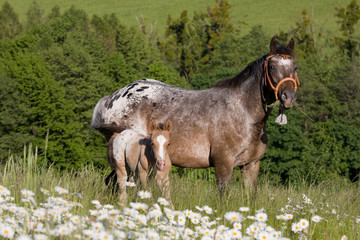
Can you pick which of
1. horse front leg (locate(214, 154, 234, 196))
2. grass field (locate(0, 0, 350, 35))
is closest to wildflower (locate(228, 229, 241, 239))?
horse front leg (locate(214, 154, 234, 196))

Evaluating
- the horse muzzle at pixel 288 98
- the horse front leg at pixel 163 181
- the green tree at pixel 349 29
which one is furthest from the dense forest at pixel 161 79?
the horse front leg at pixel 163 181

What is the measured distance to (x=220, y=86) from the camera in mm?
8273

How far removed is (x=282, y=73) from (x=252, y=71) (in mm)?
723

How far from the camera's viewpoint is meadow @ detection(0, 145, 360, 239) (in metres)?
4.06

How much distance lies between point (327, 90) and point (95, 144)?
3089 cm

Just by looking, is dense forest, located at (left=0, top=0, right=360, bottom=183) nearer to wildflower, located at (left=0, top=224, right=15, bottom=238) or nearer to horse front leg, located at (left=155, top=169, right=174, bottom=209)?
horse front leg, located at (left=155, top=169, right=174, bottom=209)

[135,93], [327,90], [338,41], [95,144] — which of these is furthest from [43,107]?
[338,41]

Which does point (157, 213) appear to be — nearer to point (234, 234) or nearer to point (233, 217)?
point (234, 234)

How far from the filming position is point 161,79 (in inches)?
1874

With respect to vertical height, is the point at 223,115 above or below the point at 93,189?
above

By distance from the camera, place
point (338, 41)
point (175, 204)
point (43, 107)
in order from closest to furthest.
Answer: point (175, 204) → point (43, 107) → point (338, 41)

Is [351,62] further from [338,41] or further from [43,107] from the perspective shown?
[43,107]

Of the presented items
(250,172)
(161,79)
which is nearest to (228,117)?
(250,172)

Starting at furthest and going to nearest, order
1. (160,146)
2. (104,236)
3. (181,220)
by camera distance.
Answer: (160,146)
(181,220)
(104,236)
